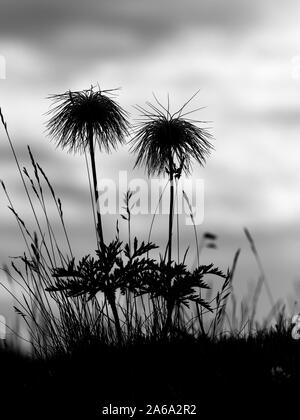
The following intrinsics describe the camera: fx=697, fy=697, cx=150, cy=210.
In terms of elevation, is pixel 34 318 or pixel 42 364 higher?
pixel 34 318

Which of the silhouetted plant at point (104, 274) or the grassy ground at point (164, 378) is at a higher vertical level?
the silhouetted plant at point (104, 274)

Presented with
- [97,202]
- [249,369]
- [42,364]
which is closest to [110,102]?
[97,202]

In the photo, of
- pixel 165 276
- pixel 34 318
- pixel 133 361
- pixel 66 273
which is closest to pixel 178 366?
pixel 133 361

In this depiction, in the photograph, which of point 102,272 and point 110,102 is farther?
point 110,102

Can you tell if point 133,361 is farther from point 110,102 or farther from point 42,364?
point 110,102

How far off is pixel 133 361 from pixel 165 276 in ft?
2.41

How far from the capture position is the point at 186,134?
660 centimetres

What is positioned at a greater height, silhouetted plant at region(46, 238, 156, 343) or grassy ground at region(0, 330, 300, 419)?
silhouetted plant at region(46, 238, 156, 343)

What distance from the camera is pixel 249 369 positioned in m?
4.75

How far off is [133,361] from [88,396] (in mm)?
521
